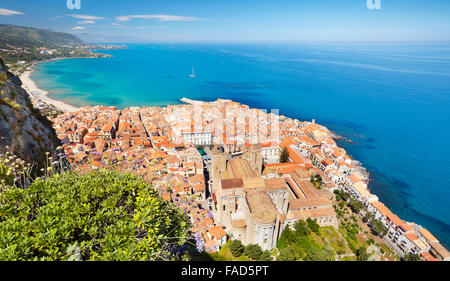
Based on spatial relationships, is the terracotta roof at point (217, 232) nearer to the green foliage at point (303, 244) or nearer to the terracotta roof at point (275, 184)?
the green foliage at point (303, 244)

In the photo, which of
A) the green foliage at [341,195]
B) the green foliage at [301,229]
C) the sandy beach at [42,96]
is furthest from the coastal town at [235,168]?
the sandy beach at [42,96]

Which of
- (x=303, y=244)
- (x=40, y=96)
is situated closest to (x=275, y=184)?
(x=303, y=244)

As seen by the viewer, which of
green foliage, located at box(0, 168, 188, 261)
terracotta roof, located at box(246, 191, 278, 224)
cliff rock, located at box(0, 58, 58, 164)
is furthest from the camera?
terracotta roof, located at box(246, 191, 278, 224)

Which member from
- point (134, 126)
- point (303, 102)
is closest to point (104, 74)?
point (134, 126)

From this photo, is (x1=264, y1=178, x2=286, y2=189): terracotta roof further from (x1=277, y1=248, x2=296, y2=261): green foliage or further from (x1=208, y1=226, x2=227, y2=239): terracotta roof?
(x1=208, y1=226, x2=227, y2=239): terracotta roof

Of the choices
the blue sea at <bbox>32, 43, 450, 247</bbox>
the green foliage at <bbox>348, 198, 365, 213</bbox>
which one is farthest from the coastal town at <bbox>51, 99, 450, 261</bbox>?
the blue sea at <bbox>32, 43, 450, 247</bbox>

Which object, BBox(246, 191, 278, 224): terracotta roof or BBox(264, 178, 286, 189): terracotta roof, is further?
BBox(264, 178, 286, 189): terracotta roof
